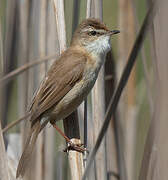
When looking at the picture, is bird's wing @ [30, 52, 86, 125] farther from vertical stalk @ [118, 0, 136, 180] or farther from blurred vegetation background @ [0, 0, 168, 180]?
vertical stalk @ [118, 0, 136, 180]

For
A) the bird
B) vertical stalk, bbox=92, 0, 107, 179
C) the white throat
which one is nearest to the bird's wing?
the bird

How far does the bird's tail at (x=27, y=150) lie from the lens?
8.33 ft

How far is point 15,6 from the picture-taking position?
10.7 ft

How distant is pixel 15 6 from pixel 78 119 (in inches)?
47.8

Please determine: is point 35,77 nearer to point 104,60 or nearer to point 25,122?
point 25,122

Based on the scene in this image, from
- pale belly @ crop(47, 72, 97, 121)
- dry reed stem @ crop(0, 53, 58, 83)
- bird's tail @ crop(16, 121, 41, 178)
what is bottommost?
bird's tail @ crop(16, 121, 41, 178)

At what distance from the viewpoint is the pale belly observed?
2.96m

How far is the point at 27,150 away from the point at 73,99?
1.89 feet

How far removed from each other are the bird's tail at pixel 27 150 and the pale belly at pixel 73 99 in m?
0.19

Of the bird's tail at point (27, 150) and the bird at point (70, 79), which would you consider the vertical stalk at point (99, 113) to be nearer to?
the bird at point (70, 79)

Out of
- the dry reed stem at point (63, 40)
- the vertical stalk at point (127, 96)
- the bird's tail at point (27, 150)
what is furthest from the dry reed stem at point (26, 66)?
the vertical stalk at point (127, 96)

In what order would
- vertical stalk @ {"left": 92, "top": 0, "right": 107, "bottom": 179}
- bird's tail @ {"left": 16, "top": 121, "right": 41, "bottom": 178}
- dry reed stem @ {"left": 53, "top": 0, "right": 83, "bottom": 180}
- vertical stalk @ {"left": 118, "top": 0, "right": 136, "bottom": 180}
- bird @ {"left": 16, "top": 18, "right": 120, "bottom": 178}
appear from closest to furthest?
dry reed stem @ {"left": 53, "top": 0, "right": 83, "bottom": 180} < vertical stalk @ {"left": 92, "top": 0, "right": 107, "bottom": 179} < bird's tail @ {"left": 16, "top": 121, "right": 41, "bottom": 178} < bird @ {"left": 16, "top": 18, "right": 120, "bottom": 178} < vertical stalk @ {"left": 118, "top": 0, "right": 136, "bottom": 180}

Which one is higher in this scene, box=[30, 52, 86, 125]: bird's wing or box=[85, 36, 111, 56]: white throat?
box=[85, 36, 111, 56]: white throat

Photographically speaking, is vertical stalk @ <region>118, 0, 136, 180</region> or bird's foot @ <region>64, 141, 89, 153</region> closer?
bird's foot @ <region>64, 141, 89, 153</region>
